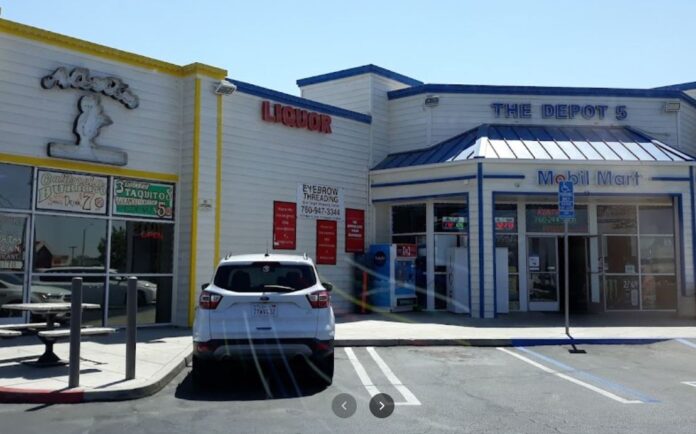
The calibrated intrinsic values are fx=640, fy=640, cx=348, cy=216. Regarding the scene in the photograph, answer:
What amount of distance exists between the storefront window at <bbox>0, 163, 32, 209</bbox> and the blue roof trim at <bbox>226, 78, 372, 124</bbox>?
215 inches

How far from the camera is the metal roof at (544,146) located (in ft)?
57.2

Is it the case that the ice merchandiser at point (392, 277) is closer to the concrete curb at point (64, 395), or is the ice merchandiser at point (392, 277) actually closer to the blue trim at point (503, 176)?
the blue trim at point (503, 176)

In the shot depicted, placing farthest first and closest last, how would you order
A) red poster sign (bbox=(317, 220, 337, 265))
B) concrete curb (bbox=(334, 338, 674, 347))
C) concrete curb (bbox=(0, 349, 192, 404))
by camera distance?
red poster sign (bbox=(317, 220, 337, 265))
concrete curb (bbox=(334, 338, 674, 347))
concrete curb (bbox=(0, 349, 192, 404))

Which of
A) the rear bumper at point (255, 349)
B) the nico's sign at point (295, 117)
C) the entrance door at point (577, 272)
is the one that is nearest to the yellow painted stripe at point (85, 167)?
the nico's sign at point (295, 117)

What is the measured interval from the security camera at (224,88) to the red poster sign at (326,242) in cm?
453

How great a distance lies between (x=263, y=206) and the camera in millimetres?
16531

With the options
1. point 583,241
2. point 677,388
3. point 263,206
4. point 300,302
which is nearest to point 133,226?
point 263,206

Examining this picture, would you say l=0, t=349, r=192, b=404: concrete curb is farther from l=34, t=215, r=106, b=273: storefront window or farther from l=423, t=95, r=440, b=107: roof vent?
l=423, t=95, r=440, b=107: roof vent

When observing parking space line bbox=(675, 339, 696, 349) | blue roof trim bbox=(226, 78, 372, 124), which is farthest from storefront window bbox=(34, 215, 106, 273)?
parking space line bbox=(675, 339, 696, 349)

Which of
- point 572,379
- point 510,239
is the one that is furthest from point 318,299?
point 510,239

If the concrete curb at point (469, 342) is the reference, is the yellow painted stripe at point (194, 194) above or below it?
above

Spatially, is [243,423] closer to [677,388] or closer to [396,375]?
[396,375]

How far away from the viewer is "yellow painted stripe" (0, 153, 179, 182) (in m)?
12.6

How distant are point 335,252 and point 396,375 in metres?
9.13
